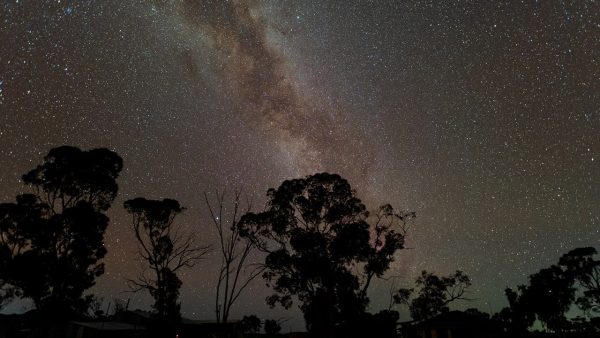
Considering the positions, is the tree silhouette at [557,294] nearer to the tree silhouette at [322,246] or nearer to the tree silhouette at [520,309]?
the tree silhouette at [520,309]

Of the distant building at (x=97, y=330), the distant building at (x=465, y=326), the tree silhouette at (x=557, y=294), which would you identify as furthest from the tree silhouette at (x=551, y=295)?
the distant building at (x=97, y=330)

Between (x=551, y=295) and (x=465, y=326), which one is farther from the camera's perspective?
(x=551, y=295)

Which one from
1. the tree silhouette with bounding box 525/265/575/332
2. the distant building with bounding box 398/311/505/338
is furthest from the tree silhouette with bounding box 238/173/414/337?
the tree silhouette with bounding box 525/265/575/332

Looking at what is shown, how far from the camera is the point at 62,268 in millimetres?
27609

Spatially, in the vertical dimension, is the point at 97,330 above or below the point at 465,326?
below

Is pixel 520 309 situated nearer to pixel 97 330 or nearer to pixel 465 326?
pixel 465 326

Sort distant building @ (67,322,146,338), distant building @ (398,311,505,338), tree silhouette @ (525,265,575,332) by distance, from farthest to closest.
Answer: tree silhouette @ (525,265,575,332) < distant building @ (398,311,505,338) < distant building @ (67,322,146,338)

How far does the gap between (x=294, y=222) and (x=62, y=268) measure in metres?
16.5

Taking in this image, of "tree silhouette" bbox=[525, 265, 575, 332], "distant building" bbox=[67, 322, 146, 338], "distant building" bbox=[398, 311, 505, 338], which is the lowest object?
"distant building" bbox=[67, 322, 146, 338]

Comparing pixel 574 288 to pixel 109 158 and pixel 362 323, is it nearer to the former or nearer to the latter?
pixel 362 323

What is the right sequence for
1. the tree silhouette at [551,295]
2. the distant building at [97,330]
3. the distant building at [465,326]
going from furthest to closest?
1. the tree silhouette at [551,295]
2. the distant building at [465,326]
3. the distant building at [97,330]

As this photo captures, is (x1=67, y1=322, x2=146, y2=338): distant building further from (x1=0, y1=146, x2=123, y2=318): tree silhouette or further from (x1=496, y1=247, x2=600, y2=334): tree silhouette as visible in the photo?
(x1=496, y1=247, x2=600, y2=334): tree silhouette

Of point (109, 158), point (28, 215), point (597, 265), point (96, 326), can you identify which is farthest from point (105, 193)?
point (597, 265)

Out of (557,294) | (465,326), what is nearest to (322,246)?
(465,326)
